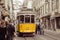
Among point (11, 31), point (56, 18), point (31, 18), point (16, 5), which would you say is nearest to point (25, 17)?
point (31, 18)

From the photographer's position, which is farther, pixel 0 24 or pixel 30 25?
pixel 30 25

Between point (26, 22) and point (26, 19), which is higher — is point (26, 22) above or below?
below

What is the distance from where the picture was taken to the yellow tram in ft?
104

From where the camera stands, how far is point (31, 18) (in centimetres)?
3222

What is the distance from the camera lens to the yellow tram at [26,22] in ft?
104

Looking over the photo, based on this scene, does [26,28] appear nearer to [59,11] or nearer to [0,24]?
[59,11]

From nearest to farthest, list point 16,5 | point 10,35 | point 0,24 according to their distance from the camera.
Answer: point 0,24
point 10,35
point 16,5

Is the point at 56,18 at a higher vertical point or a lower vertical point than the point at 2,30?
lower

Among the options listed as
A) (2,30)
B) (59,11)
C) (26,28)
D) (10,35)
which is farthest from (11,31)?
(59,11)

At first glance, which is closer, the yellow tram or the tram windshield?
the yellow tram

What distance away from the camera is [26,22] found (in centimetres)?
3203

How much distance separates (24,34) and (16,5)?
74.0 metres

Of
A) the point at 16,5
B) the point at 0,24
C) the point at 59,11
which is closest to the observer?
the point at 0,24

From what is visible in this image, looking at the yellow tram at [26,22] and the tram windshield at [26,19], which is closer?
the yellow tram at [26,22]
